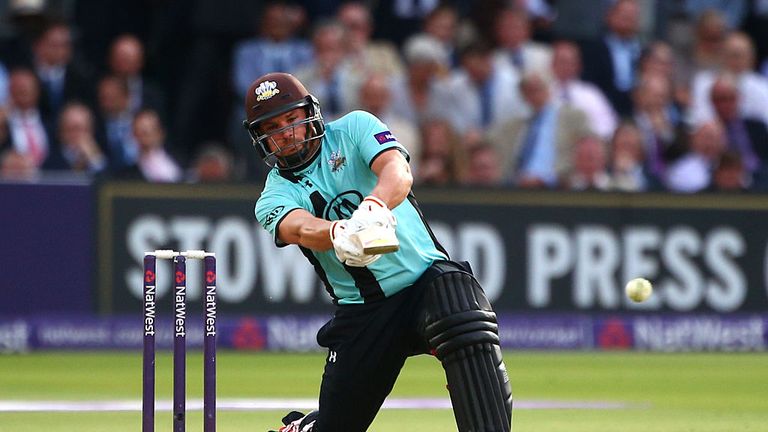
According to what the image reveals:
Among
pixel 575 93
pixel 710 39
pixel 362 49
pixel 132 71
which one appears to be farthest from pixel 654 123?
pixel 132 71

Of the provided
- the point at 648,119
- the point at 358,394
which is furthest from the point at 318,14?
the point at 358,394

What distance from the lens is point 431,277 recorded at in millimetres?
5164

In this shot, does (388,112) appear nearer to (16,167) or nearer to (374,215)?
(16,167)

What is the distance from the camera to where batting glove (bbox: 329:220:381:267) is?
4.77 meters

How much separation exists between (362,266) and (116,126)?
7.06 meters

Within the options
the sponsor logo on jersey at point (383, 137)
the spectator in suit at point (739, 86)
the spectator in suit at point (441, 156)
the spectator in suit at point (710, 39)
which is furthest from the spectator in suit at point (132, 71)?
the sponsor logo on jersey at point (383, 137)

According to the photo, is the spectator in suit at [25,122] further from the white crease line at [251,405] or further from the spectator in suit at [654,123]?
the spectator in suit at [654,123]

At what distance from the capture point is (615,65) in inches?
527

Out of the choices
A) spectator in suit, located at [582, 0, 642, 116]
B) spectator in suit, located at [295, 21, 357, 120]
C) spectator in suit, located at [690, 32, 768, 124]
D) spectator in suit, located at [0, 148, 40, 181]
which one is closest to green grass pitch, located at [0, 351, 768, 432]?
spectator in suit, located at [0, 148, 40, 181]

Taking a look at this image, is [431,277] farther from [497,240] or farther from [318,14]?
[318,14]

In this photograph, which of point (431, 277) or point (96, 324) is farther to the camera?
point (96, 324)

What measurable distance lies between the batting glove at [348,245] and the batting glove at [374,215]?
22 millimetres

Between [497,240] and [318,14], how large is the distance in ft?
9.76

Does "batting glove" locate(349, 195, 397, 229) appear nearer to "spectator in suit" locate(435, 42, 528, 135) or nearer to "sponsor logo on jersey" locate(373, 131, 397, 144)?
"sponsor logo on jersey" locate(373, 131, 397, 144)
